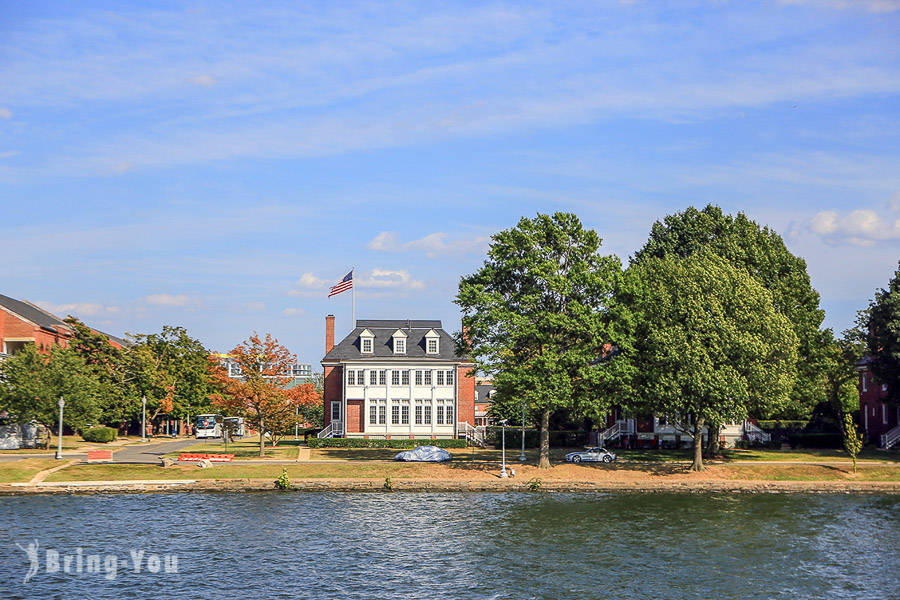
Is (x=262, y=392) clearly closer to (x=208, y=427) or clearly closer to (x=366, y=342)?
(x=366, y=342)

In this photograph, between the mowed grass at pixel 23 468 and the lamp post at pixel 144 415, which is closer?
the mowed grass at pixel 23 468

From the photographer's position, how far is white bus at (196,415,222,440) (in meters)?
99.2

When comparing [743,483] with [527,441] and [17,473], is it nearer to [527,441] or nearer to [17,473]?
[527,441]

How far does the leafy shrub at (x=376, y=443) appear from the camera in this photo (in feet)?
246

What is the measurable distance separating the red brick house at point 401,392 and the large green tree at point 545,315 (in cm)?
2091

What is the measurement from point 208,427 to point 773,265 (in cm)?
6960

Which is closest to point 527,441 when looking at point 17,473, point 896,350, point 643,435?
point 643,435

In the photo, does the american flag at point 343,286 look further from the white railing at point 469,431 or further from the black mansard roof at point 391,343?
the white railing at point 469,431

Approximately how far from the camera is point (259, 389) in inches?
2665

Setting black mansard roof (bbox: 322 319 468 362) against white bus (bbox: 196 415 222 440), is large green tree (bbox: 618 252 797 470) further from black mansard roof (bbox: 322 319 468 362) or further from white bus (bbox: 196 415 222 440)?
white bus (bbox: 196 415 222 440)

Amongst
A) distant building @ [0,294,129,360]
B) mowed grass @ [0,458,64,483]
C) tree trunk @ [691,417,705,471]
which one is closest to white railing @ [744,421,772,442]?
tree trunk @ [691,417,705,471]

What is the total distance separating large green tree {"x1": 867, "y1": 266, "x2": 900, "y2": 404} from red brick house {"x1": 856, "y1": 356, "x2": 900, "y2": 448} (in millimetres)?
4446

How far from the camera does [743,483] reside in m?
58.4

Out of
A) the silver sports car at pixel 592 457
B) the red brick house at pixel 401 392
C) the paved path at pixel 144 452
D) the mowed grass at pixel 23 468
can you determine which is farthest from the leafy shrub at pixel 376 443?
the mowed grass at pixel 23 468
